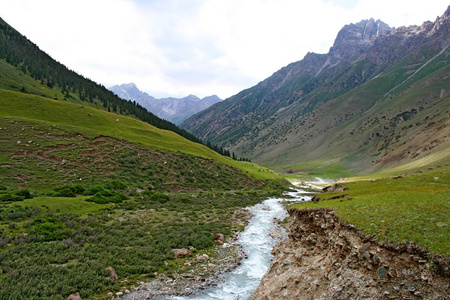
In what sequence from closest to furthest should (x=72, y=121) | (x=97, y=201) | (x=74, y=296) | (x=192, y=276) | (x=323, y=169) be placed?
(x=74, y=296) → (x=192, y=276) → (x=97, y=201) → (x=72, y=121) → (x=323, y=169)

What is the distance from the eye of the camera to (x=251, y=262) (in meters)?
19.7

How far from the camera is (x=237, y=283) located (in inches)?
649

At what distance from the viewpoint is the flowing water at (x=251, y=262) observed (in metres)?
15.3

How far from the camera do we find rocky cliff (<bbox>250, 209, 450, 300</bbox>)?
8.34 meters

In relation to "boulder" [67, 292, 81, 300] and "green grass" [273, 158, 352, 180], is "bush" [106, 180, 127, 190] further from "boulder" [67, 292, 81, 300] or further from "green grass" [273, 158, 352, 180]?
"green grass" [273, 158, 352, 180]

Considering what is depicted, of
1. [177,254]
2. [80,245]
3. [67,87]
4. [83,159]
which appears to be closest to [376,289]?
[177,254]

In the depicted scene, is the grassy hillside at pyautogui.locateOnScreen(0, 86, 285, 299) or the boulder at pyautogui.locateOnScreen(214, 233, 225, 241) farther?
the boulder at pyautogui.locateOnScreen(214, 233, 225, 241)

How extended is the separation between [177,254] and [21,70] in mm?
143839

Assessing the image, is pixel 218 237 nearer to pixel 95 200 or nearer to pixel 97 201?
pixel 97 201

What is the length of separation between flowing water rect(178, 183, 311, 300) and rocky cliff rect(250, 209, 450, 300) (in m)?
2.28

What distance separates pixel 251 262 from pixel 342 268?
10.4 meters

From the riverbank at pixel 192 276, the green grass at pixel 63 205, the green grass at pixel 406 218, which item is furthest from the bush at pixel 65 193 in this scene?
the green grass at pixel 406 218

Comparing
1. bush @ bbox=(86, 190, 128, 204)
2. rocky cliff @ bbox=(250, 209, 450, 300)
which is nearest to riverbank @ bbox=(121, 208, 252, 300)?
rocky cliff @ bbox=(250, 209, 450, 300)

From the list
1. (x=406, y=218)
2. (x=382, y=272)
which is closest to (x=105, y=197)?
(x=382, y=272)
